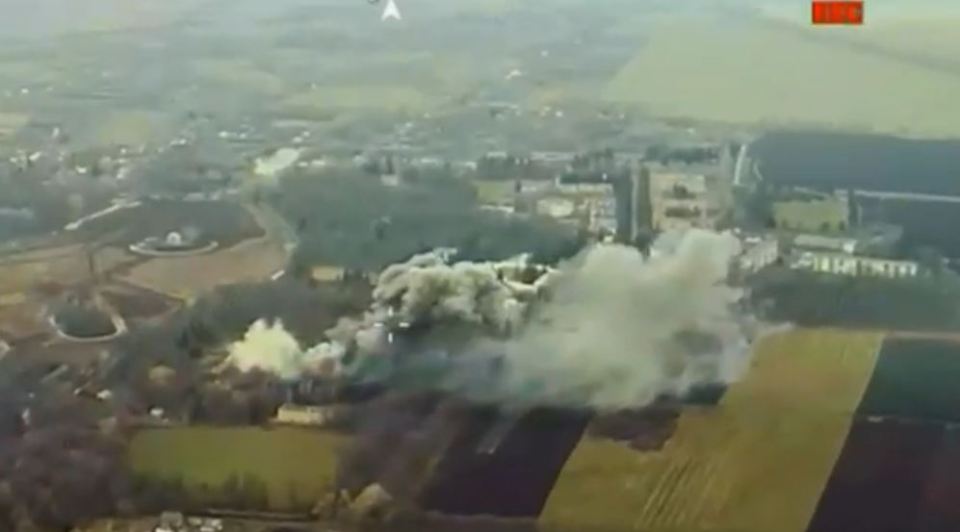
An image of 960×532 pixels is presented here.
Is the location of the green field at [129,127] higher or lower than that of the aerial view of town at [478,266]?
higher

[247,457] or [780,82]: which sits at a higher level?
[780,82]

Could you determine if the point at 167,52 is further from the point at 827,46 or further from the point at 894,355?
the point at 894,355

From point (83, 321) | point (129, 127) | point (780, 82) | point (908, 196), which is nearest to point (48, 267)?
point (83, 321)

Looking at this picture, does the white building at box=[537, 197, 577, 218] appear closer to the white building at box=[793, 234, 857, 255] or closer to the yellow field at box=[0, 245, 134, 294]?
the white building at box=[793, 234, 857, 255]

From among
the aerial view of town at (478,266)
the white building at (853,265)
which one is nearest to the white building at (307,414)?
the aerial view of town at (478,266)

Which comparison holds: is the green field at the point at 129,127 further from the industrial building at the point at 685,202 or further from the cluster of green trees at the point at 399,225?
the industrial building at the point at 685,202

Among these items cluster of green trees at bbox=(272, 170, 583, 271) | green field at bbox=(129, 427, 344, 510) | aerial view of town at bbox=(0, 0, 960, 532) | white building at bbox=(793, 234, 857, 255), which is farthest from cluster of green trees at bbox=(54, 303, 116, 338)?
white building at bbox=(793, 234, 857, 255)

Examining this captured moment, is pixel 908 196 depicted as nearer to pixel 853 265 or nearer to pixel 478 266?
pixel 853 265
